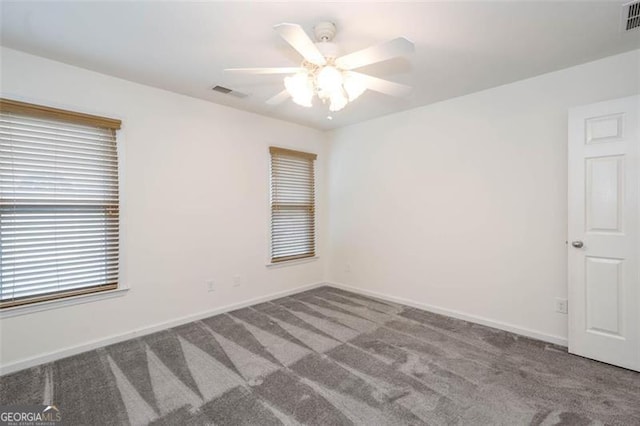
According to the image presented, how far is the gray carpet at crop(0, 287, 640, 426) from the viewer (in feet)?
5.74

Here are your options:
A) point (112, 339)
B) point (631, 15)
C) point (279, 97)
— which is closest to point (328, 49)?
point (279, 97)

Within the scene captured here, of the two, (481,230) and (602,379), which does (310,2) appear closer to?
(481,230)

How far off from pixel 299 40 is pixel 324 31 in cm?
54

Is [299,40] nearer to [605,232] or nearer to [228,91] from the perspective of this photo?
[228,91]

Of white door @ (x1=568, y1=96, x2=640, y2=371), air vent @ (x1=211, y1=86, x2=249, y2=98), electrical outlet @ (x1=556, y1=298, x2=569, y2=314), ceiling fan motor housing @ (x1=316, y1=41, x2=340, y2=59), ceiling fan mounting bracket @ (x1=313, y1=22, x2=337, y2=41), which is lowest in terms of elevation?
electrical outlet @ (x1=556, y1=298, x2=569, y2=314)

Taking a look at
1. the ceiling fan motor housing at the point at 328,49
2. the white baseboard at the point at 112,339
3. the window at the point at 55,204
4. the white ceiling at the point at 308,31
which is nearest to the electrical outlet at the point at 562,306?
the white ceiling at the point at 308,31

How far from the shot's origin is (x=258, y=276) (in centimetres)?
381

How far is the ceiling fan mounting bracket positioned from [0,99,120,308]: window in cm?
208

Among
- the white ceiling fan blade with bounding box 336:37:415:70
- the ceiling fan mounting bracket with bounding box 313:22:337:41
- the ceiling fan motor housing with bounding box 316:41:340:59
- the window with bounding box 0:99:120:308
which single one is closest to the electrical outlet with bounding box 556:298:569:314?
the white ceiling fan blade with bounding box 336:37:415:70

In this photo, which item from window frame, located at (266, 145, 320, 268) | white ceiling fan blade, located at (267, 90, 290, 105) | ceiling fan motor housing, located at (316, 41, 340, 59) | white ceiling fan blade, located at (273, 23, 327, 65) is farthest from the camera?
window frame, located at (266, 145, 320, 268)

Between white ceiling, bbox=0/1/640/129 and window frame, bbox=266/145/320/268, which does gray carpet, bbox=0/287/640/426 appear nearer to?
window frame, bbox=266/145/320/268

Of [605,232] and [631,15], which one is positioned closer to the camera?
[631,15]

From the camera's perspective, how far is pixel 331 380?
2.09m

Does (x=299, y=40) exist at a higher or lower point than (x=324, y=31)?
lower
